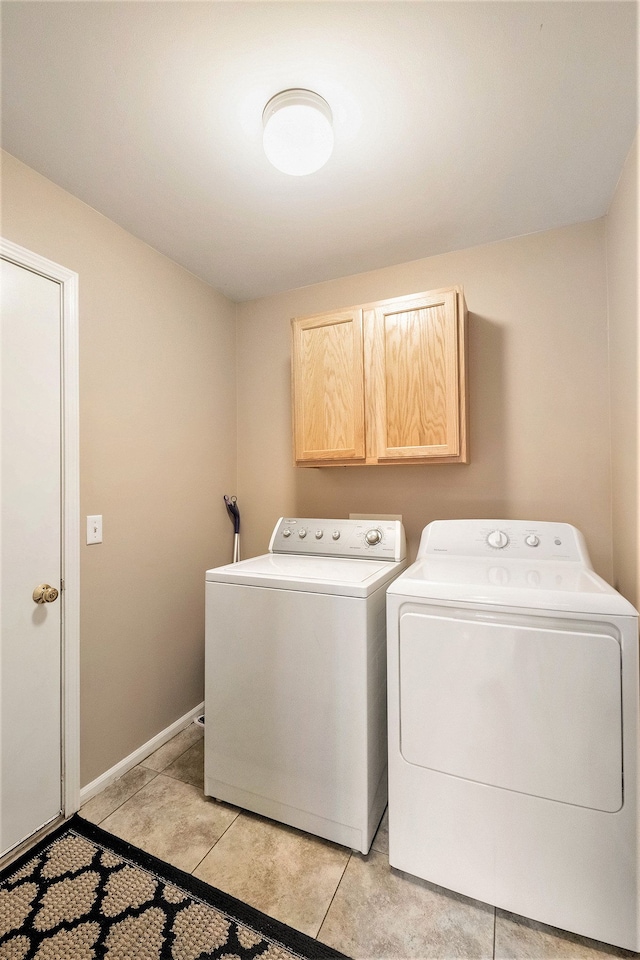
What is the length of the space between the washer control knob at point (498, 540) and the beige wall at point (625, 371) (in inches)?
17.4

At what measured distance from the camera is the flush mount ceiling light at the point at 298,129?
1315mm

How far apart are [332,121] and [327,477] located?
161 cm

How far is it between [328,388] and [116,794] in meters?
2.01

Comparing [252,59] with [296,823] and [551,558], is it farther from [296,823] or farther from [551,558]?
[296,823]

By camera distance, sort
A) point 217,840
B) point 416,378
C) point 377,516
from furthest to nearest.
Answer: point 377,516
point 416,378
point 217,840

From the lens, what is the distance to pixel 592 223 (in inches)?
77.7

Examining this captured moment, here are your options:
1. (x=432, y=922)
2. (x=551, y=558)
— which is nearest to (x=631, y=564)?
(x=551, y=558)

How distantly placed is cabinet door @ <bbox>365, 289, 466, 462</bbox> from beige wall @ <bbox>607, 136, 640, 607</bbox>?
606 mm

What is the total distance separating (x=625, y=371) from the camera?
171 centimetres

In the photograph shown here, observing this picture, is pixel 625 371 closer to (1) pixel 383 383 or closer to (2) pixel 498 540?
(2) pixel 498 540

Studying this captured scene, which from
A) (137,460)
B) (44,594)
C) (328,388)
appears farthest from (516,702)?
(137,460)

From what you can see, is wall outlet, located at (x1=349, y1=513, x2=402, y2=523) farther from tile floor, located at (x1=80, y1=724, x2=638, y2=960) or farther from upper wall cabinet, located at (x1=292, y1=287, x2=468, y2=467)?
tile floor, located at (x1=80, y1=724, x2=638, y2=960)

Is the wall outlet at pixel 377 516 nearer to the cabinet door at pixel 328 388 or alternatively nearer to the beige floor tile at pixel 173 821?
the cabinet door at pixel 328 388

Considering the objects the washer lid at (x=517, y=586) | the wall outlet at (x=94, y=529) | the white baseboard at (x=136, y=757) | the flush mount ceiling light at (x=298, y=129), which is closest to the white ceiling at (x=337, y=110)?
the flush mount ceiling light at (x=298, y=129)
